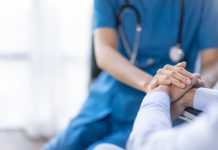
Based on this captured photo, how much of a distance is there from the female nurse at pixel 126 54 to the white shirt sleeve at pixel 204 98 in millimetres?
291

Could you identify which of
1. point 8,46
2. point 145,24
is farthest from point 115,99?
point 8,46

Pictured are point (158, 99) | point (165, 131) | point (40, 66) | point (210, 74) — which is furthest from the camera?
point (40, 66)

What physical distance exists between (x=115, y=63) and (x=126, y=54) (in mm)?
96

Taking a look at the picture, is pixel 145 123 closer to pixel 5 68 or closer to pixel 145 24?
pixel 145 24

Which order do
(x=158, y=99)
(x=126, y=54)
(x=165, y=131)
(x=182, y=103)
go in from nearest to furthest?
(x=165, y=131) → (x=158, y=99) → (x=182, y=103) → (x=126, y=54)

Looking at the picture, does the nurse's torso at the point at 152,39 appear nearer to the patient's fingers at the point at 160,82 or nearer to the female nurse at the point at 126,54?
the female nurse at the point at 126,54

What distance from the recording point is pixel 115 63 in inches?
51.8

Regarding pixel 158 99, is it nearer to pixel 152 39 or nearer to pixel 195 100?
pixel 195 100

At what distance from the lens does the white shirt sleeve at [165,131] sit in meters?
0.65

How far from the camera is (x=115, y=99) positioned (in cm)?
135

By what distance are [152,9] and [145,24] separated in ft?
0.18

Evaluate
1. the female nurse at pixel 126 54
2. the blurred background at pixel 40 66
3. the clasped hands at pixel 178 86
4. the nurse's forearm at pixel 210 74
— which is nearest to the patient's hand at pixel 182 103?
the clasped hands at pixel 178 86

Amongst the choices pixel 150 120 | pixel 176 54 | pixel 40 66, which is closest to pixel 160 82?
pixel 150 120

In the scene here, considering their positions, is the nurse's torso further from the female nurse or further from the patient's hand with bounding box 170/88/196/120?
the patient's hand with bounding box 170/88/196/120
